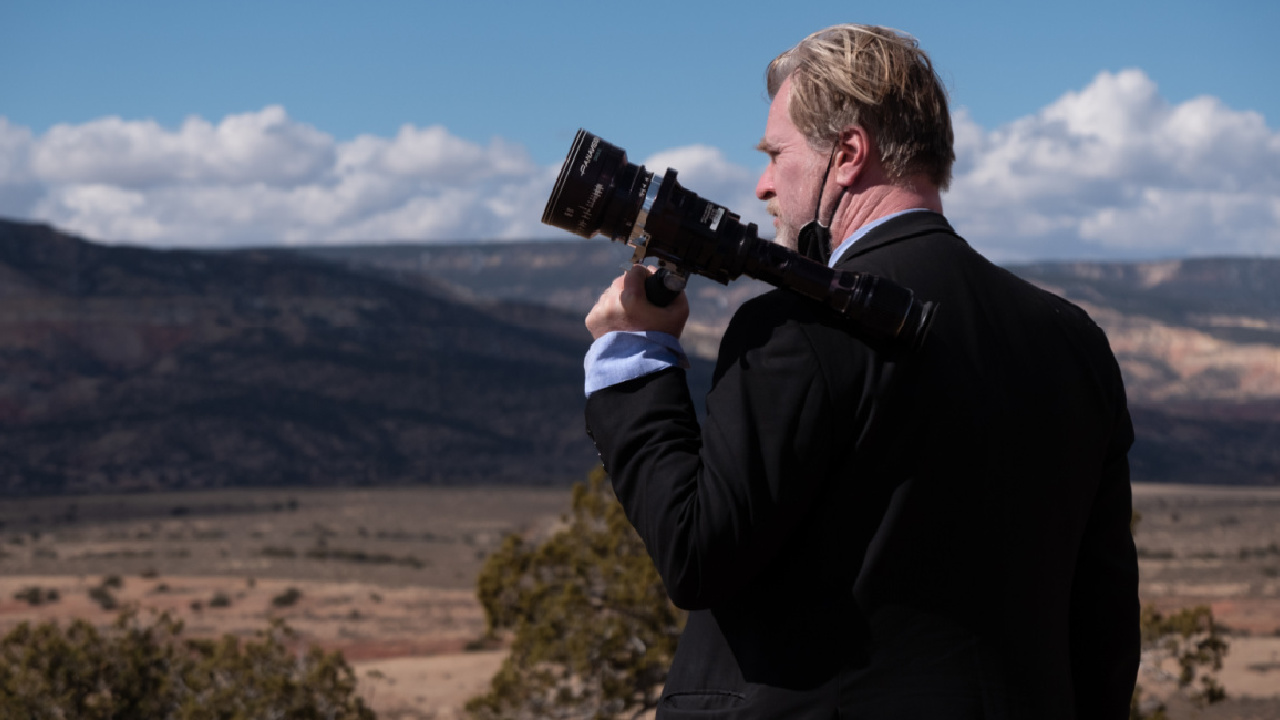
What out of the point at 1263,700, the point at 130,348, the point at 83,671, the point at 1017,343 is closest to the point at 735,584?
the point at 1017,343

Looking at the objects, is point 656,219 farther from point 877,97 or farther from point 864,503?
point 864,503

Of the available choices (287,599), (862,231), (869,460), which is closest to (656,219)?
(862,231)

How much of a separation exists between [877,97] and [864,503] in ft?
1.79

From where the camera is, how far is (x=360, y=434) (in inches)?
2562

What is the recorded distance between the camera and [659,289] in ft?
5.73

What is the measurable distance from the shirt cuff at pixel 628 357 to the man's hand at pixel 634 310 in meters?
0.02

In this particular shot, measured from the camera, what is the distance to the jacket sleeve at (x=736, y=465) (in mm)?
1523

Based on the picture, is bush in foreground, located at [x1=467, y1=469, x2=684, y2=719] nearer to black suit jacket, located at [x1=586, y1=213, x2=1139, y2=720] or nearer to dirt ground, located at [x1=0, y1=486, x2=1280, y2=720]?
dirt ground, located at [x1=0, y1=486, x2=1280, y2=720]

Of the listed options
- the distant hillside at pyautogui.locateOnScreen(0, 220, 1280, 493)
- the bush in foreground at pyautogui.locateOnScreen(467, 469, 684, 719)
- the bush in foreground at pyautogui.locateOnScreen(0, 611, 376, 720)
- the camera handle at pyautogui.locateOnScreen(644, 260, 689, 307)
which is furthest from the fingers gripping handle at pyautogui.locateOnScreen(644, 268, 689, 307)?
the distant hillside at pyautogui.locateOnScreen(0, 220, 1280, 493)

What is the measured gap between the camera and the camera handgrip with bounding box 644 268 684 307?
5.70 ft

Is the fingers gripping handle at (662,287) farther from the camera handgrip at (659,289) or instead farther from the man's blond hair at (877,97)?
the man's blond hair at (877,97)

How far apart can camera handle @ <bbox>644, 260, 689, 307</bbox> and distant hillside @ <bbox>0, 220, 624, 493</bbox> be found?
195 feet

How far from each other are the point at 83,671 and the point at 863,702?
907cm

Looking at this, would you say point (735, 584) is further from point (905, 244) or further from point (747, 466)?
point (905, 244)
